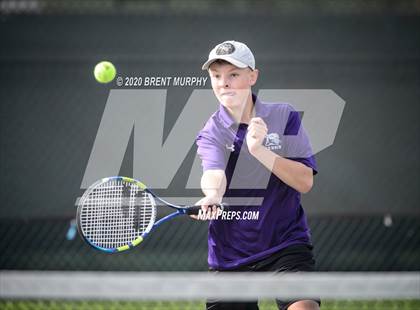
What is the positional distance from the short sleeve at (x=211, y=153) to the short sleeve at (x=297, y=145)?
35 centimetres

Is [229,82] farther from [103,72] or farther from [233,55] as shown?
[103,72]

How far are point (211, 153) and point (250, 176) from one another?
26 centimetres

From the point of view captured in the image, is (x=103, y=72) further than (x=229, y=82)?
Yes

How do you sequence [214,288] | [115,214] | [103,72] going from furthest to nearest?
[103,72] < [115,214] < [214,288]

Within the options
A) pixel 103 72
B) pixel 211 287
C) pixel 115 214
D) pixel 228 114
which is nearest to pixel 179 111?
pixel 103 72

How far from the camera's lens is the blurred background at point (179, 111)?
685cm

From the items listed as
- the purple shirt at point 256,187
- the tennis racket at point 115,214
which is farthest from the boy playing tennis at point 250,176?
the tennis racket at point 115,214

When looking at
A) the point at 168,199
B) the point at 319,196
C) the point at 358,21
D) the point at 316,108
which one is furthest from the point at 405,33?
the point at 168,199

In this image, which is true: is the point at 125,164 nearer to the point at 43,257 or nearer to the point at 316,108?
the point at 43,257

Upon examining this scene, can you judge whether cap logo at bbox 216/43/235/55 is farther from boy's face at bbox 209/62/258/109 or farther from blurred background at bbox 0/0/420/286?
blurred background at bbox 0/0/420/286

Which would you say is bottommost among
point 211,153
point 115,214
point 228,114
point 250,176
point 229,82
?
point 115,214

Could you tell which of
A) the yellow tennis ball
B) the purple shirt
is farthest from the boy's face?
the yellow tennis ball

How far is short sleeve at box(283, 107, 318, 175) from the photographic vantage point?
384 centimetres

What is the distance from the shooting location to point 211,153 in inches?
153
